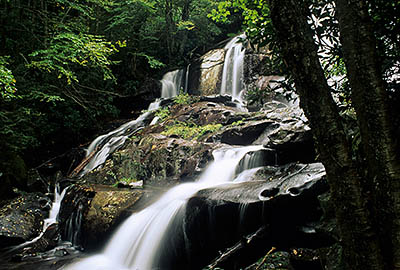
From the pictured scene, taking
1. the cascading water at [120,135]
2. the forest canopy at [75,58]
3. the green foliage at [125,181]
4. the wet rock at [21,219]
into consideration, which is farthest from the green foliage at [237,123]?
the wet rock at [21,219]

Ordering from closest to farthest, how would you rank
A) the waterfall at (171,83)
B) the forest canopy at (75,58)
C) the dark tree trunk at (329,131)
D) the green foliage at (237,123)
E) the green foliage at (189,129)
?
the dark tree trunk at (329,131)
the forest canopy at (75,58)
the green foliage at (237,123)
the green foliage at (189,129)
the waterfall at (171,83)

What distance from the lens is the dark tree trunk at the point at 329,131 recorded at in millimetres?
1647

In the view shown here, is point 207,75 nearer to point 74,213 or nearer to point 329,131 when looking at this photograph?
point 74,213

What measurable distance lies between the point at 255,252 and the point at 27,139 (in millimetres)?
9997

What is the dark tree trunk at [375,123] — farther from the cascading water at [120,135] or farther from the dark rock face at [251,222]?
the cascading water at [120,135]

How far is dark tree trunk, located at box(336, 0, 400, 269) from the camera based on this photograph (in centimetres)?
168

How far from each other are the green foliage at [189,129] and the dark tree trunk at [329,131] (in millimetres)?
8056

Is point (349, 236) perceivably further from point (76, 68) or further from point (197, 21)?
point (197, 21)

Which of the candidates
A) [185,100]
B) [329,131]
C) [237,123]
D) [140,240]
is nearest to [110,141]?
[185,100]

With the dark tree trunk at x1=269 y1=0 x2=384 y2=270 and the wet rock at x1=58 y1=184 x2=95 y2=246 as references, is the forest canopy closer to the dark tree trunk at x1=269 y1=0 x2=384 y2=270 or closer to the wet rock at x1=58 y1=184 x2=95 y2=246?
the wet rock at x1=58 y1=184 x2=95 y2=246

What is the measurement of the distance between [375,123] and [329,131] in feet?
1.04

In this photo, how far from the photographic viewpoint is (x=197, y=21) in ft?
61.3

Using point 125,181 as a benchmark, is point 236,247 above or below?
below

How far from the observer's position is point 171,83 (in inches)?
691
